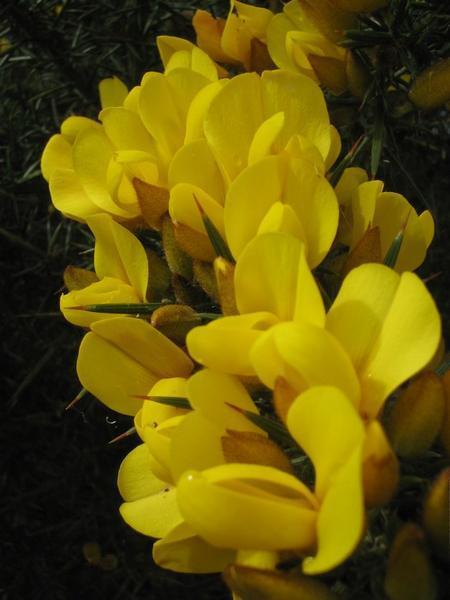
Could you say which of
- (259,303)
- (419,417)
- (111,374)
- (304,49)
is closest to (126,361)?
(111,374)

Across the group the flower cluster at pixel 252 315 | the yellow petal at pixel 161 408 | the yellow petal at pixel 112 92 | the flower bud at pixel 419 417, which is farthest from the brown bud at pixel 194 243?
the yellow petal at pixel 112 92

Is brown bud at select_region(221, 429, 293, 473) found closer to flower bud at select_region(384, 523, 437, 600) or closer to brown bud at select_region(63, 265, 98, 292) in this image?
flower bud at select_region(384, 523, 437, 600)

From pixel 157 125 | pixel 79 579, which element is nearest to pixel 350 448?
pixel 157 125

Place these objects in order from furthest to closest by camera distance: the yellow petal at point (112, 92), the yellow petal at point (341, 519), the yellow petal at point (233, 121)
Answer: the yellow petal at point (112, 92) → the yellow petal at point (233, 121) → the yellow petal at point (341, 519)

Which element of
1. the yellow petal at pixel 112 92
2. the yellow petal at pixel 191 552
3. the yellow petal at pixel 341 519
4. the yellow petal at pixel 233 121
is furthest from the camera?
the yellow petal at pixel 112 92

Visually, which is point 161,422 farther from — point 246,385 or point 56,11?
point 56,11

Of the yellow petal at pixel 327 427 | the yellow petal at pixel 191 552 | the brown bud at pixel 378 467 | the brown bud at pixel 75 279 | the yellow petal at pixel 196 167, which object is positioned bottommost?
the yellow petal at pixel 191 552

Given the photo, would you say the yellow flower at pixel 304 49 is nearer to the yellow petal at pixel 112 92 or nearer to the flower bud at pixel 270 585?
the yellow petal at pixel 112 92
